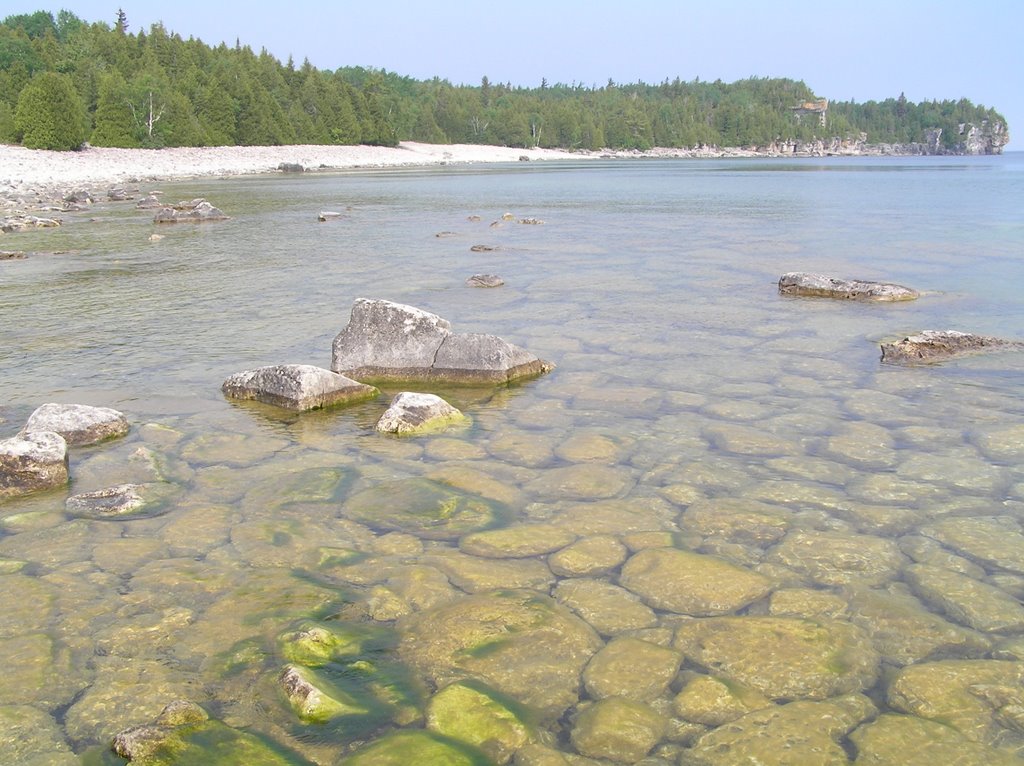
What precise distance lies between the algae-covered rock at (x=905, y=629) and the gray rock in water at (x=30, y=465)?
5998 mm

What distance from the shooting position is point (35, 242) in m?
23.6

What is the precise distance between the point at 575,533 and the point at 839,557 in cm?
176

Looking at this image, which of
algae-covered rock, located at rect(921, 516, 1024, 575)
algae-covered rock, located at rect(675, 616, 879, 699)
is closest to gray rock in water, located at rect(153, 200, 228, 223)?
algae-covered rock, located at rect(921, 516, 1024, 575)

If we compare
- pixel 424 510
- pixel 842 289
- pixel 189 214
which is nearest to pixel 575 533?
pixel 424 510

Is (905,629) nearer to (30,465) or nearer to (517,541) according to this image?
(517,541)

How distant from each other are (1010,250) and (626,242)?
32.7ft

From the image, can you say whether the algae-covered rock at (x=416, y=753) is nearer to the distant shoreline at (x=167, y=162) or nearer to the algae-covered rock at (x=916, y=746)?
the algae-covered rock at (x=916, y=746)

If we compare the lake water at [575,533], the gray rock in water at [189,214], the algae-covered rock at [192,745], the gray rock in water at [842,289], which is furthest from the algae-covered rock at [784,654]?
the gray rock in water at [189,214]

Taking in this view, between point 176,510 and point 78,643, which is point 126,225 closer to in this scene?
point 176,510

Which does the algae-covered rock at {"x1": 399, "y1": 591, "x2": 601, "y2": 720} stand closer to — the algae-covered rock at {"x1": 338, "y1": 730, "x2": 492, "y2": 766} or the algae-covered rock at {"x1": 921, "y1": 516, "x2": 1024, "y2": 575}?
the algae-covered rock at {"x1": 338, "y1": 730, "x2": 492, "y2": 766}

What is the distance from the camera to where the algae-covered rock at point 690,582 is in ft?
16.1

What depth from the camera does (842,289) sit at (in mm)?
14648

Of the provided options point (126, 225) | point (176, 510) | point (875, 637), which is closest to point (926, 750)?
point (875, 637)

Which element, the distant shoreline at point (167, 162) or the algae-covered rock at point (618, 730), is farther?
the distant shoreline at point (167, 162)
